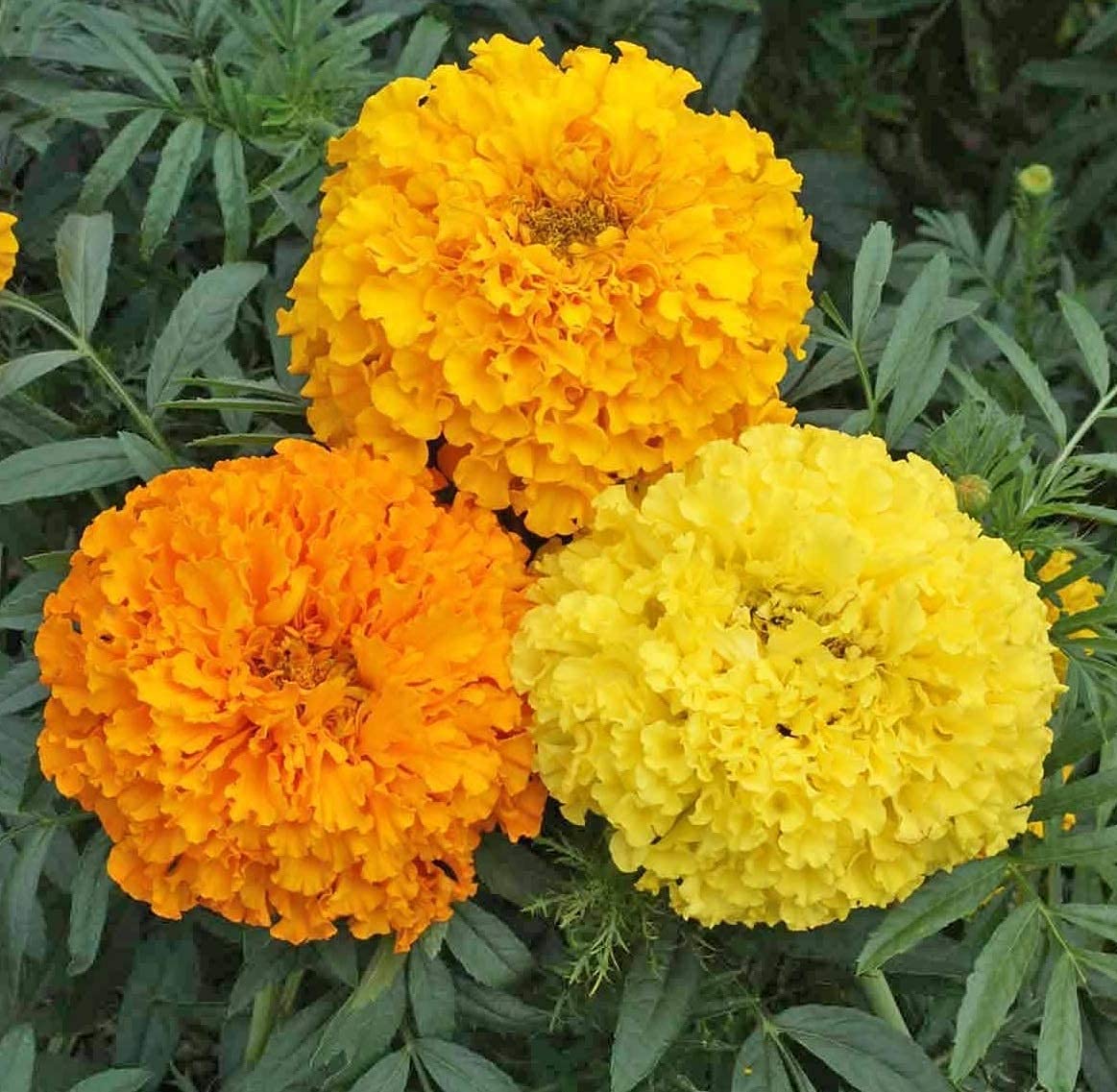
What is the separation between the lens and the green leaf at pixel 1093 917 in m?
1.22

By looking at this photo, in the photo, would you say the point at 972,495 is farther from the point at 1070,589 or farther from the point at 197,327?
the point at 197,327

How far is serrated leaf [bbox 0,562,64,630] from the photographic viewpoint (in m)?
1.32

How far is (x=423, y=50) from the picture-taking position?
1638 mm

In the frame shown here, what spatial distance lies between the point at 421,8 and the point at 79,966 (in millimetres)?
1166

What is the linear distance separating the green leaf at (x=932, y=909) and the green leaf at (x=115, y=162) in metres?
1.00

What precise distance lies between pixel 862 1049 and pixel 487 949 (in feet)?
1.02

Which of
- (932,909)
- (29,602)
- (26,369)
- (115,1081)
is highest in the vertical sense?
(932,909)

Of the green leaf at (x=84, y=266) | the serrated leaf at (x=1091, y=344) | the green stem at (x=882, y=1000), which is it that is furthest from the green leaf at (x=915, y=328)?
the green leaf at (x=84, y=266)

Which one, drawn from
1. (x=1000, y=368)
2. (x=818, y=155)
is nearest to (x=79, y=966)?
(x=1000, y=368)

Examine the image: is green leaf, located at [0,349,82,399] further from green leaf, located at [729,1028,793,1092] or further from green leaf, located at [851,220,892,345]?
green leaf, located at [729,1028,793,1092]

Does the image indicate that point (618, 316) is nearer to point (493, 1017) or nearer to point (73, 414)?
point (493, 1017)

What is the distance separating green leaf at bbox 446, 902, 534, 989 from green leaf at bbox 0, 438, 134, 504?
1.61 ft

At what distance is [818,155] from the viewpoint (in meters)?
2.34

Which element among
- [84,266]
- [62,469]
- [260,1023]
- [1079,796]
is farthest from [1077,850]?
[84,266]
